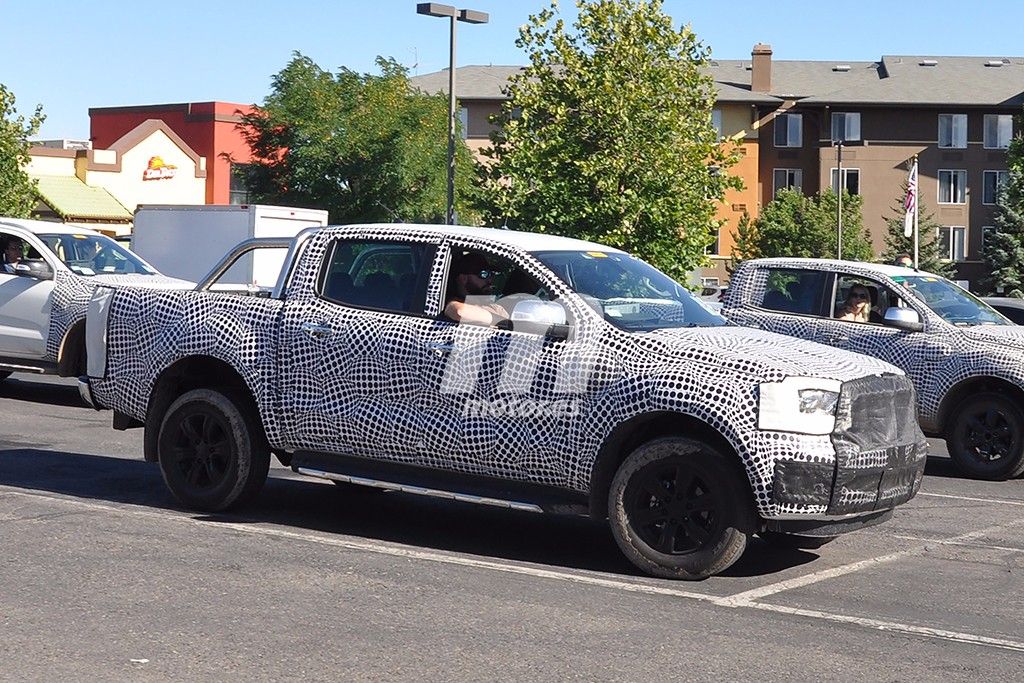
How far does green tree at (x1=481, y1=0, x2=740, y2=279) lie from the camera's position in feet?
125

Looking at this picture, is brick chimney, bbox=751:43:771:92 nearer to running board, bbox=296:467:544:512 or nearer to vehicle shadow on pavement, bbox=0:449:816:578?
vehicle shadow on pavement, bbox=0:449:816:578

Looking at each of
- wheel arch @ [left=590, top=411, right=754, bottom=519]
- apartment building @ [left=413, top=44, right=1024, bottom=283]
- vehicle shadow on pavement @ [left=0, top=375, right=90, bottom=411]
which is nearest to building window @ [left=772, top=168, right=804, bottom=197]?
apartment building @ [left=413, top=44, right=1024, bottom=283]

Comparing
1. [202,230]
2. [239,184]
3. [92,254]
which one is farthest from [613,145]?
[239,184]

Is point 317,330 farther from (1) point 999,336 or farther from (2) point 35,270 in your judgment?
(2) point 35,270

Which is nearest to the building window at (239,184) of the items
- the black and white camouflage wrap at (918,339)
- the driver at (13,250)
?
the driver at (13,250)

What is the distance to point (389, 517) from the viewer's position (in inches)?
383

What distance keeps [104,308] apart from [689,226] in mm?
30392

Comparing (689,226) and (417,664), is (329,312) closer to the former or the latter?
(417,664)

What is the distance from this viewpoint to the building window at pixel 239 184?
65250 mm

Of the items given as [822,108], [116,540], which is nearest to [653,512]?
[116,540]

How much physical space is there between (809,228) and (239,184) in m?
29.2

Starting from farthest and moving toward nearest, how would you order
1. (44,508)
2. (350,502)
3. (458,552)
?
(350,502) → (44,508) → (458,552)

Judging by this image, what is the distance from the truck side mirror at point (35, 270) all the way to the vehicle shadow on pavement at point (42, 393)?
4.60 ft

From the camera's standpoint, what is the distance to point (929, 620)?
280 inches
